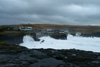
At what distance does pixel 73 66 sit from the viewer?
9.15 metres

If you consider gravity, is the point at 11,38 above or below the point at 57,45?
above

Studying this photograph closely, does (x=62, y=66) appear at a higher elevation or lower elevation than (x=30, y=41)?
higher

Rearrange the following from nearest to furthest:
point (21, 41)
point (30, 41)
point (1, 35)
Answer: point (1, 35) < point (21, 41) < point (30, 41)

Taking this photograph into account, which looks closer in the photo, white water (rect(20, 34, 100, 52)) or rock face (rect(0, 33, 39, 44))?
white water (rect(20, 34, 100, 52))

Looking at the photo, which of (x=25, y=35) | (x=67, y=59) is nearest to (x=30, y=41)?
(x=25, y=35)

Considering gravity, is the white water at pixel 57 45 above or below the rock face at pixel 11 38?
below

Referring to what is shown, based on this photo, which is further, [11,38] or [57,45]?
[57,45]

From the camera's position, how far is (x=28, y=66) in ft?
29.7

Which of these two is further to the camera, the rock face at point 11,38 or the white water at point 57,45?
the rock face at point 11,38

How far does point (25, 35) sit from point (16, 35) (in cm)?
345

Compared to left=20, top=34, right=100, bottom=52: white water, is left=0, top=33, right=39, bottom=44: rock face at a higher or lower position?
higher

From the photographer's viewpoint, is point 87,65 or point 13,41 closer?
point 87,65

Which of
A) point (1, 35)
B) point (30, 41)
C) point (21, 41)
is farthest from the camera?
point (30, 41)

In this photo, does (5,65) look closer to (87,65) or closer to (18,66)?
(18,66)
